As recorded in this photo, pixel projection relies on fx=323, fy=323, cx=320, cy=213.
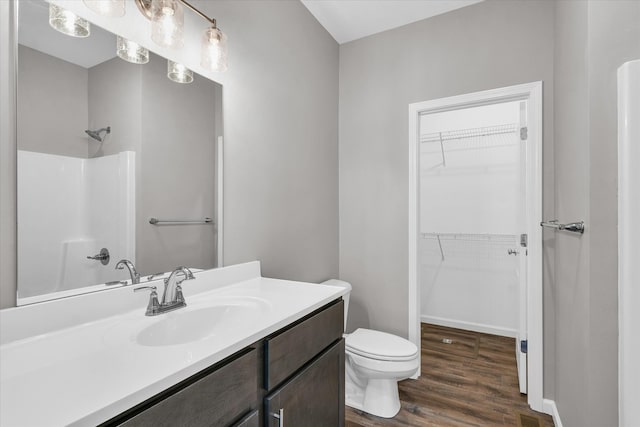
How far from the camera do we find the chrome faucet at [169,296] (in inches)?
42.6

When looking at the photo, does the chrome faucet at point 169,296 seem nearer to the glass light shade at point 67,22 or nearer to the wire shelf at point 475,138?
the glass light shade at point 67,22

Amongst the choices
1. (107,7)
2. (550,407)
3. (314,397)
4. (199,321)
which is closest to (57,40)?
(107,7)

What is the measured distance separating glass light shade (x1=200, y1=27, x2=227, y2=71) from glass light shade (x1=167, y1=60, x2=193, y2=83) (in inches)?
3.0

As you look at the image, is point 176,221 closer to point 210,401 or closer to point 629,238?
point 210,401

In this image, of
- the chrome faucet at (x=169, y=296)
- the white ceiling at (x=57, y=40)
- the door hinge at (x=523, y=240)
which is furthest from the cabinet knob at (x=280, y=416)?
the door hinge at (x=523, y=240)

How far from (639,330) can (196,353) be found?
1251 millimetres

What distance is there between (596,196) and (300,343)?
1.17 meters

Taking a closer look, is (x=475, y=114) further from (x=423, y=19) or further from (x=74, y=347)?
(x=74, y=347)

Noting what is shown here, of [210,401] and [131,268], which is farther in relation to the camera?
[131,268]

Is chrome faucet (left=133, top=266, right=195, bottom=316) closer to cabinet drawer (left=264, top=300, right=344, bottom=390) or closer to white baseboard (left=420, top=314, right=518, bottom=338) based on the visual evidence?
cabinet drawer (left=264, top=300, right=344, bottom=390)

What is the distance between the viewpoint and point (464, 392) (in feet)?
6.87

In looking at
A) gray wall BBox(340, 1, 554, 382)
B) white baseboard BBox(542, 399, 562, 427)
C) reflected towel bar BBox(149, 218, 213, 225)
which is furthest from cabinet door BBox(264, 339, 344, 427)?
white baseboard BBox(542, 399, 562, 427)

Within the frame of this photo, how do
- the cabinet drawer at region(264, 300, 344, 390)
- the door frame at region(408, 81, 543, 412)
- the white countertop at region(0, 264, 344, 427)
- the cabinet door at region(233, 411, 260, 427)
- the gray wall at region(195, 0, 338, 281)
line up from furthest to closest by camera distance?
the door frame at region(408, 81, 543, 412) < the gray wall at region(195, 0, 338, 281) < the cabinet drawer at region(264, 300, 344, 390) < the cabinet door at region(233, 411, 260, 427) < the white countertop at region(0, 264, 344, 427)

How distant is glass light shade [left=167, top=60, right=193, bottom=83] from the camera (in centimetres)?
133
